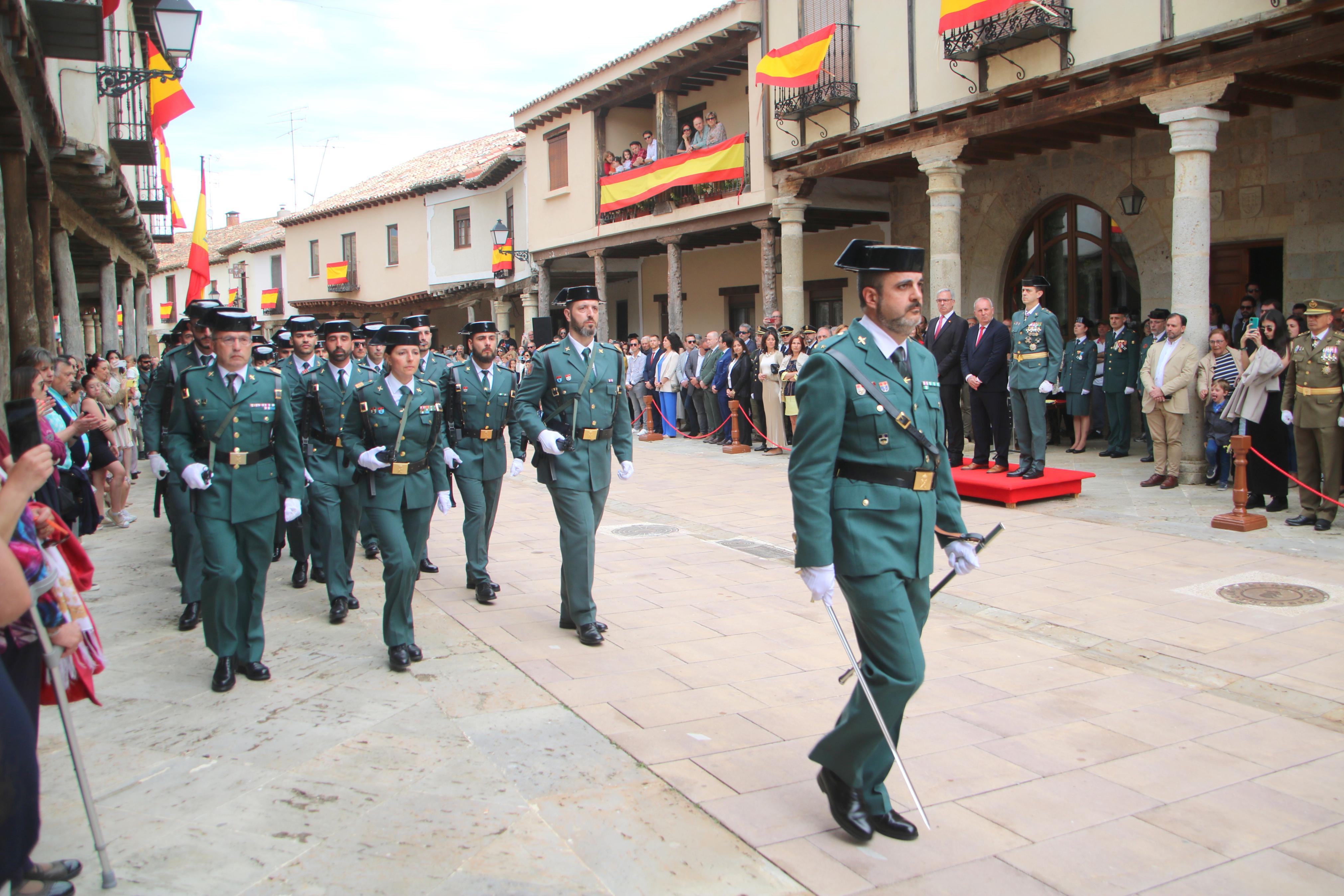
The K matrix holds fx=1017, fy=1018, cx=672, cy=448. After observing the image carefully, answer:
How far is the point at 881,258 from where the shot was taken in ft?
11.0

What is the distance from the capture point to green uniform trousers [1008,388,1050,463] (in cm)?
984

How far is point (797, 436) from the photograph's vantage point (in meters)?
3.37

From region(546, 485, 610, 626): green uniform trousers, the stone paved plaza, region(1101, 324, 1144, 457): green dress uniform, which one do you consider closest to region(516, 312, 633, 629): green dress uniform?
region(546, 485, 610, 626): green uniform trousers

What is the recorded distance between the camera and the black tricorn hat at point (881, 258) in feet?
11.0

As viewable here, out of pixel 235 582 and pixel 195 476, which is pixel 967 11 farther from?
pixel 235 582

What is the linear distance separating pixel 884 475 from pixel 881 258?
2.36ft

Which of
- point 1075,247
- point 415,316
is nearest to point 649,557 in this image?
point 415,316

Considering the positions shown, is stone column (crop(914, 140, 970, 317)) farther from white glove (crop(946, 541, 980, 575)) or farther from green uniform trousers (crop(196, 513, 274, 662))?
white glove (crop(946, 541, 980, 575))

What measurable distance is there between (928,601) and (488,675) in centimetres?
250

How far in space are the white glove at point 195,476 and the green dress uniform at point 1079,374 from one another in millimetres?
11240

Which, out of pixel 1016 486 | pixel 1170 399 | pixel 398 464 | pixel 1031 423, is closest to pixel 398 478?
pixel 398 464

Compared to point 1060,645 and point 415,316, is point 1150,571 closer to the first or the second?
point 1060,645

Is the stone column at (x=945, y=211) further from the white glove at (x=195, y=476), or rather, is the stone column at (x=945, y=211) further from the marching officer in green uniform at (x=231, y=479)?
the white glove at (x=195, y=476)

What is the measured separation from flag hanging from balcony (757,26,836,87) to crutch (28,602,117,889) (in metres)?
14.3
